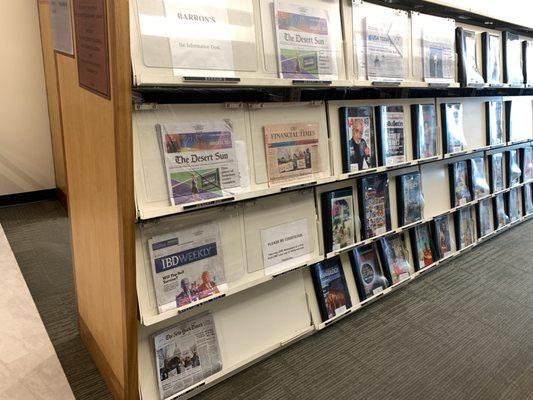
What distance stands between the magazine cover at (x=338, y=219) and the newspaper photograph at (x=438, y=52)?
87cm

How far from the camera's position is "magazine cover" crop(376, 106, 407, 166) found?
2.18m

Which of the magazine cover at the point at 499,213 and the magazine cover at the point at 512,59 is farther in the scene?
the magazine cover at the point at 499,213

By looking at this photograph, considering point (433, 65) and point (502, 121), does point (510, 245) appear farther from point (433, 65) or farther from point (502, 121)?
point (433, 65)

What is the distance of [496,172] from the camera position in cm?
324

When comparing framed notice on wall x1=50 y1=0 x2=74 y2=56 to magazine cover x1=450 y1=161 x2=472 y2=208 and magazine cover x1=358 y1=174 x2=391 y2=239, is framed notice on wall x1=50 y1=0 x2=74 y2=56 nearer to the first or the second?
magazine cover x1=358 y1=174 x2=391 y2=239

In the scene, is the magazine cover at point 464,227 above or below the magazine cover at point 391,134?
below

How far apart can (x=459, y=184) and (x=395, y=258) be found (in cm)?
82

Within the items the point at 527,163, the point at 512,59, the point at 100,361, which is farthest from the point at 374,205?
the point at 527,163

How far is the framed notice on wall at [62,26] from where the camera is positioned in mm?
1506

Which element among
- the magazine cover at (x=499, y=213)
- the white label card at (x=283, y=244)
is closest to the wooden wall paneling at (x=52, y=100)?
the white label card at (x=283, y=244)

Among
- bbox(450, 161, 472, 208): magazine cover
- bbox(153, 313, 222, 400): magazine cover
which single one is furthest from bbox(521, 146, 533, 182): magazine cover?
bbox(153, 313, 222, 400): magazine cover

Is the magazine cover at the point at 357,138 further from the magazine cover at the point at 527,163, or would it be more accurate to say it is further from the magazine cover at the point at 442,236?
the magazine cover at the point at 527,163

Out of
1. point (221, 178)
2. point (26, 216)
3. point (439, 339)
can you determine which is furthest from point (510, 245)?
point (26, 216)

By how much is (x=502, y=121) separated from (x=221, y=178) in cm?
268
